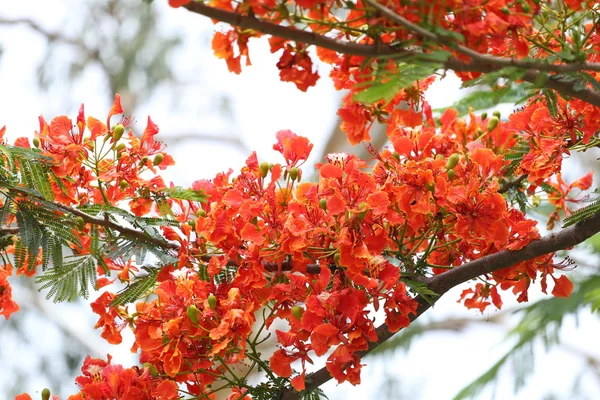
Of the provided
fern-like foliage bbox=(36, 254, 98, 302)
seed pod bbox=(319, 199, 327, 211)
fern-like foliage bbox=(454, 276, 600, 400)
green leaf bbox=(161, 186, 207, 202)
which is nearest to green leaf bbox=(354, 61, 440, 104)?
seed pod bbox=(319, 199, 327, 211)

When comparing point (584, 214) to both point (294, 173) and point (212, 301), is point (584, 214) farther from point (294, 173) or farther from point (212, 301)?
point (212, 301)

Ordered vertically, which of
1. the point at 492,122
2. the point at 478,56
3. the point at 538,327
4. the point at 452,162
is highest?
the point at 538,327

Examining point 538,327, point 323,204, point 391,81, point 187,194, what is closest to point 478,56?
point 391,81

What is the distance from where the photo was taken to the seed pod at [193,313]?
1.02 meters

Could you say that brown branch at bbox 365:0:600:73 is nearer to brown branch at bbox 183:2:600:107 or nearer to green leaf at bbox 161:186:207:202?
brown branch at bbox 183:2:600:107

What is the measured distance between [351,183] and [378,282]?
0.40 ft

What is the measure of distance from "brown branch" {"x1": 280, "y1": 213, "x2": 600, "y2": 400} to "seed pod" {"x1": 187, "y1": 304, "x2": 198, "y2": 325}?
16 cm

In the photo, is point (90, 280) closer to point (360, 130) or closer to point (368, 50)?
point (360, 130)

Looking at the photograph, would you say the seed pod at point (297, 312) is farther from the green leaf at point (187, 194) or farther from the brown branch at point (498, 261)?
the green leaf at point (187, 194)

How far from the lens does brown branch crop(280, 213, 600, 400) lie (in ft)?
3.35

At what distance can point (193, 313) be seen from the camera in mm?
1026

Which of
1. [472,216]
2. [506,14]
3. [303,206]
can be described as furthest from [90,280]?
[506,14]

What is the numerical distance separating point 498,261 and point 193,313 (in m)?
0.37

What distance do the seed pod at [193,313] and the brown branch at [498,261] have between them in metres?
0.16
